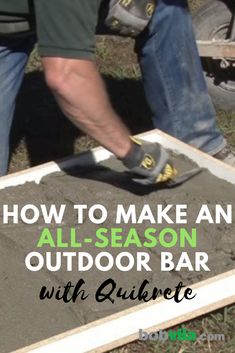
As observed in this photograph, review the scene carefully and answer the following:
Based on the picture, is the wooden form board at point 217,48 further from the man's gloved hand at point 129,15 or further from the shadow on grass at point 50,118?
the man's gloved hand at point 129,15

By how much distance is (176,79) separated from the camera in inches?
177

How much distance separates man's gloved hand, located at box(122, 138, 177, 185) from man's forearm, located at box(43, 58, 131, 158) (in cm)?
16

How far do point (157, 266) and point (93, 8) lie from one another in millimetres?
968

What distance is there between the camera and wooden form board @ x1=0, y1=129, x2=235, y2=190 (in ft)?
13.9

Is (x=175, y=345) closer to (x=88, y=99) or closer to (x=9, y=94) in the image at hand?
(x=88, y=99)

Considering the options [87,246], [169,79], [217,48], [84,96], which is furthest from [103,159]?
[217,48]

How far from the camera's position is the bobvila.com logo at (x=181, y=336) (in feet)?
11.4

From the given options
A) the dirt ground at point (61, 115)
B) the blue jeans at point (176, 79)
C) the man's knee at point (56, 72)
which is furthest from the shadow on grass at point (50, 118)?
the man's knee at point (56, 72)

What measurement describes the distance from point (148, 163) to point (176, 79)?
839mm

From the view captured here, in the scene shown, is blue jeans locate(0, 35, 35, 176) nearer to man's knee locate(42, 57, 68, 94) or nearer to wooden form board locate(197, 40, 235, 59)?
man's knee locate(42, 57, 68, 94)

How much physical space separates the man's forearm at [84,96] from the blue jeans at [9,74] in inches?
31.5

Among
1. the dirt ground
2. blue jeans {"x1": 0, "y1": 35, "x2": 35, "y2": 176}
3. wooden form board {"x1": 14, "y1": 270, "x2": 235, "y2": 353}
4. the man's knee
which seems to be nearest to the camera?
wooden form board {"x1": 14, "y1": 270, "x2": 235, "y2": 353}

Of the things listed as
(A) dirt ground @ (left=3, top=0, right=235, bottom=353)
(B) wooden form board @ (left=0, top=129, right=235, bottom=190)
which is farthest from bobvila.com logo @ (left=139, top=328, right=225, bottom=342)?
(A) dirt ground @ (left=3, top=0, right=235, bottom=353)

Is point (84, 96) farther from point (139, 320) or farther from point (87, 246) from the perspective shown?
point (139, 320)
